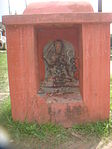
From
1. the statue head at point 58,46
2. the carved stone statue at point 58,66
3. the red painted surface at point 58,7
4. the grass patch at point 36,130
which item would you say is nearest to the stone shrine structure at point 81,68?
the red painted surface at point 58,7

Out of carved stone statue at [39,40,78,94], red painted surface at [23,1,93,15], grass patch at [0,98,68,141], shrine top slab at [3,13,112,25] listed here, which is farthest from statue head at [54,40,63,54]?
grass patch at [0,98,68,141]

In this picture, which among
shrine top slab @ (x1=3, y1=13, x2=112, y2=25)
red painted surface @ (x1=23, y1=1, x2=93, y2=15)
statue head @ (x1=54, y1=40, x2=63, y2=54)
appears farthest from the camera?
statue head @ (x1=54, y1=40, x2=63, y2=54)

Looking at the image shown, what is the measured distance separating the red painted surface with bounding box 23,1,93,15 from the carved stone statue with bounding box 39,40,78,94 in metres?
0.67

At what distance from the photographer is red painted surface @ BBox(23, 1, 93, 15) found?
3.20 meters

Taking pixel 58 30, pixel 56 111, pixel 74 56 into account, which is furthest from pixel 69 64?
pixel 56 111

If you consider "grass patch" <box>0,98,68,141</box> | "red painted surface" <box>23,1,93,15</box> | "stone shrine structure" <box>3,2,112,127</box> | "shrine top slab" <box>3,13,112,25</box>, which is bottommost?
"grass patch" <box>0,98,68,141</box>

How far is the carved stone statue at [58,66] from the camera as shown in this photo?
12.2 ft

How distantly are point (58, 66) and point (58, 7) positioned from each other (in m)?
1.02

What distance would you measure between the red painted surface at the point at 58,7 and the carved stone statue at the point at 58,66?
0.67 m

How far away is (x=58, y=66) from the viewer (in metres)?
3.75

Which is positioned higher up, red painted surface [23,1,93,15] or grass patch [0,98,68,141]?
red painted surface [23,1,93,15]

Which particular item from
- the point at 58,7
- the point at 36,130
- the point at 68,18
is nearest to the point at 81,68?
the point at 68,18

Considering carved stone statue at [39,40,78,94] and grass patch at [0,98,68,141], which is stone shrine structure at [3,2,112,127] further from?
carved stone statue at [39,40,78,94]

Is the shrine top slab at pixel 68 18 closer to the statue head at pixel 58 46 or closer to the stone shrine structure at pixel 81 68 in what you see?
the stone shrine structure at pixel 81 68
